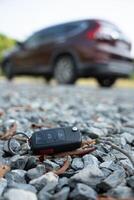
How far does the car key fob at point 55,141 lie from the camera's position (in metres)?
2.23

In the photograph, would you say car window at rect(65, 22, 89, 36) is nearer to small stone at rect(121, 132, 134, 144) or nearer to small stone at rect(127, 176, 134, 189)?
small stone at rect(121, 132, 134, 144)

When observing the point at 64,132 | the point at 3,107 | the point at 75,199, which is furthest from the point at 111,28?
the point at 75,199

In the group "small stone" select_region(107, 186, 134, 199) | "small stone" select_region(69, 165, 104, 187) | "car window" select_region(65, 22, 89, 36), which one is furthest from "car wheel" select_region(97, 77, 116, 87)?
"small stone" select_region(107, 186, 134, 199)

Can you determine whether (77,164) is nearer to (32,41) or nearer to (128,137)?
(128,137)

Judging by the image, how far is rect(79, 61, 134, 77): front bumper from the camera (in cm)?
874

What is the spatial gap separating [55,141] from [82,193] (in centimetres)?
62

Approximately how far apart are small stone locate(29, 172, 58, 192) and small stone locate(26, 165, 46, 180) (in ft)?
0.32

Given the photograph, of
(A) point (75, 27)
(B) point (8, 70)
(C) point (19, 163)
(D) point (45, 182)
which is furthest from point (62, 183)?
(B) point (8, 70)

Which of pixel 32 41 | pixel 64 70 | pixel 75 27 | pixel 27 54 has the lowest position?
pixel 64 70

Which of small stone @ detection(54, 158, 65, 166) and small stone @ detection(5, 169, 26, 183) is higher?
small stone @ detection(5, 169, 26, 183)

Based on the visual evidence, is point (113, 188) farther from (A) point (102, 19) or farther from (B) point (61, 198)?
(A) point (102, 19)

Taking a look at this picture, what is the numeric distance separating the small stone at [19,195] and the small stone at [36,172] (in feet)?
0.90

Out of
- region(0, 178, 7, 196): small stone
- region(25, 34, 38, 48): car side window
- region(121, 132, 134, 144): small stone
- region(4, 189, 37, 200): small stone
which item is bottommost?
region(121, 132, 134, 144): small stone

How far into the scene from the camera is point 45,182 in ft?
6.06
